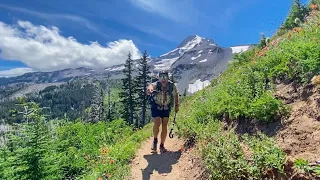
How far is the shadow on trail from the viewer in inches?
359

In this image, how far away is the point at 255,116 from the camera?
7.93 metres

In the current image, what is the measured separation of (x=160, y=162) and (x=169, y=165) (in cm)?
49

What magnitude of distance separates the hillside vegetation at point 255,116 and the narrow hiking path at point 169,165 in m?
0.49

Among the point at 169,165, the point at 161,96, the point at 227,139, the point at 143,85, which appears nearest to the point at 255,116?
the point at 227,139

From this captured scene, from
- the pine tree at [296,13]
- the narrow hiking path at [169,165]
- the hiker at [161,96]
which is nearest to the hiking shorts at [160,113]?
the hiker at [161,96]

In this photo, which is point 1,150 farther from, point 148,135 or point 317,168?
point 317,168

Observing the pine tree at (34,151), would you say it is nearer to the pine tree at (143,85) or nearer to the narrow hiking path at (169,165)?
the narrow hiking path at (169,165)

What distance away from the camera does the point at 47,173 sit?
7.60 metres

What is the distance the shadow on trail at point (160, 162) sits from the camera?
359 inches

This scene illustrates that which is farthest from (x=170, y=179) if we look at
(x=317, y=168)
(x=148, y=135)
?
(x=148, y=135)

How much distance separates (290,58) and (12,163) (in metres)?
7.33

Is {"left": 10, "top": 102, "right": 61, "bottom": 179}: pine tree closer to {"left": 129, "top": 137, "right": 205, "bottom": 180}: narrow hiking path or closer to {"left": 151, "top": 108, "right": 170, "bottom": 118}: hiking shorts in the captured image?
{"left": 129, "top": 137, "right": 205, "bottom": 180}: narrow hiking path

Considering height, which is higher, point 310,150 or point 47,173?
point 310,150

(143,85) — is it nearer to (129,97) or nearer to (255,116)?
(129,97)
